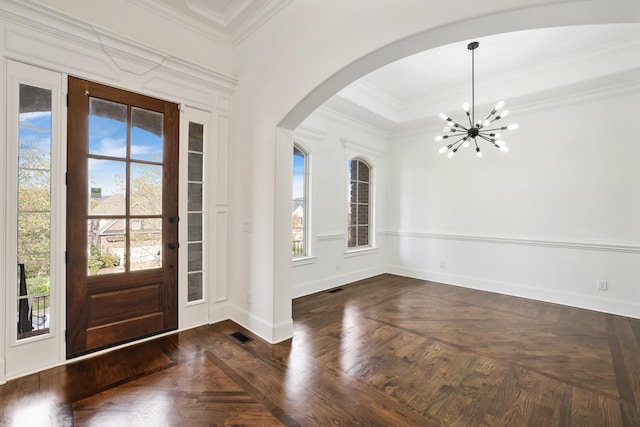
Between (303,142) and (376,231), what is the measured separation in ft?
8.54

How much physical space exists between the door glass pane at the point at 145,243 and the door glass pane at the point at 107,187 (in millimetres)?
203

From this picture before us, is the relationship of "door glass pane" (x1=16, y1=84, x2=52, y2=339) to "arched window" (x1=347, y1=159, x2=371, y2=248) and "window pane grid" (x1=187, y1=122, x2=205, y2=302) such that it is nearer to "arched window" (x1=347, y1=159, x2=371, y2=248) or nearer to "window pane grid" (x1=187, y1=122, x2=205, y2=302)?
"window pane grid" (x1=187, y1=122, x2=205, y2=302)

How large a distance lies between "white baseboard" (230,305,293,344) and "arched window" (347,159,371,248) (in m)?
2.83

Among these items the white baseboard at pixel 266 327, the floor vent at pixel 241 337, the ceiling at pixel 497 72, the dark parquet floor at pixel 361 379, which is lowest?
the dark parquet floor at pixel 361 379

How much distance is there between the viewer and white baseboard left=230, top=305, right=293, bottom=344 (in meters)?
2.91

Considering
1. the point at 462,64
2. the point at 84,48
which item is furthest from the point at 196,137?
the point at 462,64

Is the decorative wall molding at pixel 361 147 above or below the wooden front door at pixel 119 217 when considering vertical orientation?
above

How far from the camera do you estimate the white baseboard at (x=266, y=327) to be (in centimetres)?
291

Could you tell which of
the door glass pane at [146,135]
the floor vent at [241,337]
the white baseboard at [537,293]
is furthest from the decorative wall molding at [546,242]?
the door glass pane at [146,135]

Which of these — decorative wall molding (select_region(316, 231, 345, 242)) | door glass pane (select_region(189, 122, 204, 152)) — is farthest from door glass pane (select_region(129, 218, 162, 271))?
decorative wall molding (select_region(316, 231, 345, 242))

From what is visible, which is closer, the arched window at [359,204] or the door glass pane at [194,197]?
the door glass pane at [194,197]

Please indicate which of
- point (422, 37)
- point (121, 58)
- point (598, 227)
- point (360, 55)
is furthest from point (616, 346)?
point (121, 58)

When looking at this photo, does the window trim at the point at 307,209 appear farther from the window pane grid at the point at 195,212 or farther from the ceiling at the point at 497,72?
the window pane grid at the point at 195,212

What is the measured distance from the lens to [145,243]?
2.89 meters
